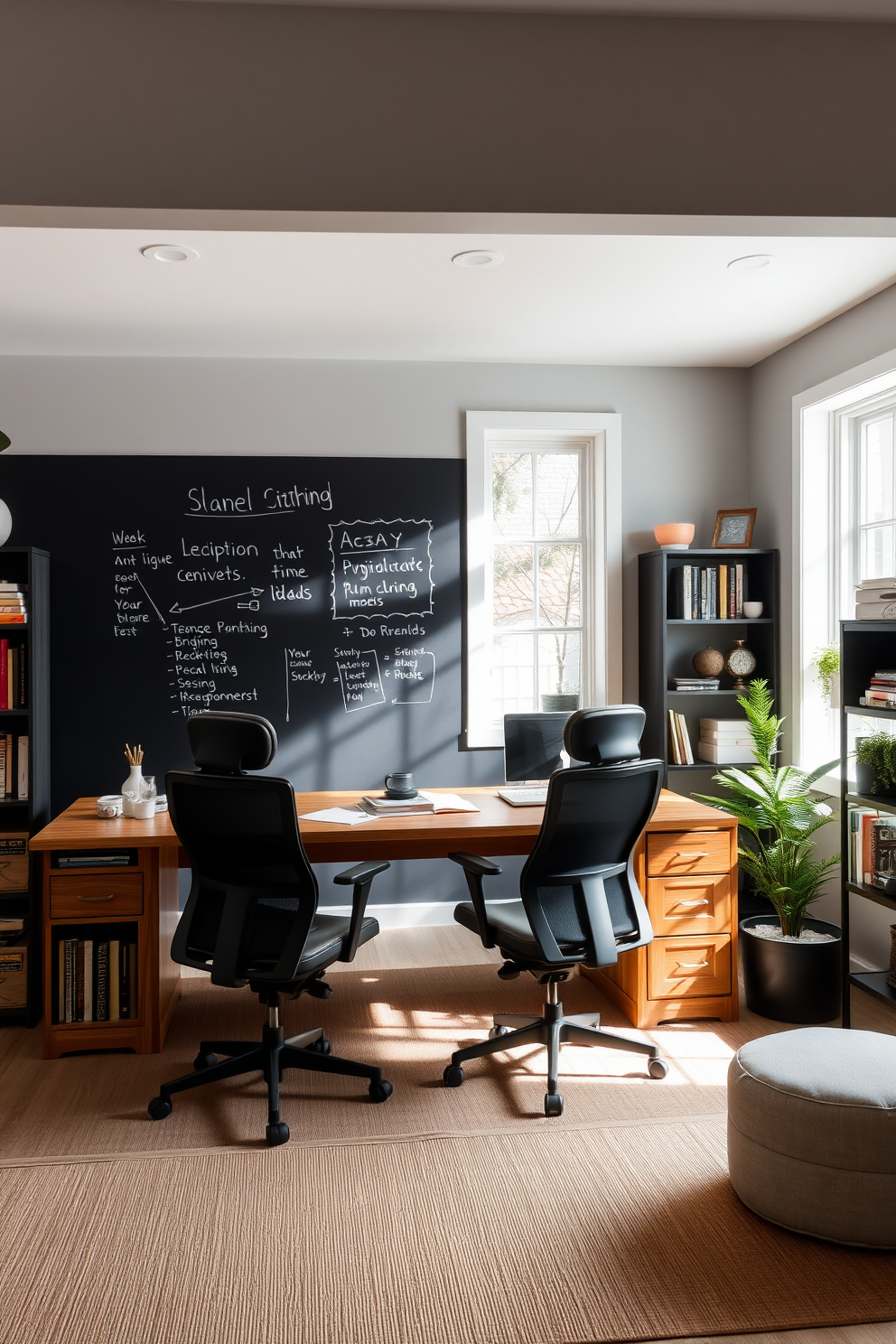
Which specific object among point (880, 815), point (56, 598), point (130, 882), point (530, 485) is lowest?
point (130, 882)

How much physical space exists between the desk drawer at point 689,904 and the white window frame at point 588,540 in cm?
138

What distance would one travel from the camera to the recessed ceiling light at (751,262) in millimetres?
3299

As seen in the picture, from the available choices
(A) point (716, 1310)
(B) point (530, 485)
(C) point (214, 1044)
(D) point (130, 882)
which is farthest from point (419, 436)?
(A) point (716, 1310)

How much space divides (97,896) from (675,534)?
2853mm

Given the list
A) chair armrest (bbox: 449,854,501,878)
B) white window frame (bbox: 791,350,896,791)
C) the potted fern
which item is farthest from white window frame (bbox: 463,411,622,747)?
chair armrest (bbox: 449,854,501,878)

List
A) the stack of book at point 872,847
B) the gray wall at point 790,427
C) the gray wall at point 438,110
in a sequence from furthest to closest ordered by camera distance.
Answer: the gray wall at point 790,427 < the stack of book at point 872,847 < the gray wall at point 438,110

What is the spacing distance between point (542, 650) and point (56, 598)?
2.26 m

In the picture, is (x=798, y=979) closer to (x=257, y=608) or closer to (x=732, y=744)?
(x=732, y=744)

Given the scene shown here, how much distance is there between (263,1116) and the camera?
2812 millimetres

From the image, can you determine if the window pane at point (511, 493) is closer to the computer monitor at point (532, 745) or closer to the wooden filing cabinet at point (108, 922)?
the computer monitor at point (532, 745)

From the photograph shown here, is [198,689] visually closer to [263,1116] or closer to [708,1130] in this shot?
[263,1116]

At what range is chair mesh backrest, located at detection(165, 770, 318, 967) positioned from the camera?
2633 mm

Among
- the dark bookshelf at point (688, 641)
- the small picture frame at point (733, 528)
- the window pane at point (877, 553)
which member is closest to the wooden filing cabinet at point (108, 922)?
the dark bookshelf at point (688, 641)

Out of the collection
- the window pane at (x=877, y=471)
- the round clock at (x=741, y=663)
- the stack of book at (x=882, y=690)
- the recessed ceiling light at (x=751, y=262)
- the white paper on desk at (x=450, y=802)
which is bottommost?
the white paper on desk at (x=450, y=802)
